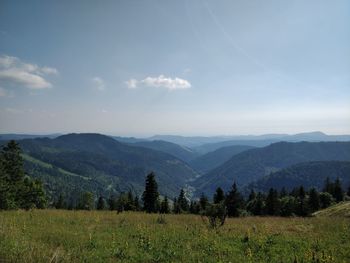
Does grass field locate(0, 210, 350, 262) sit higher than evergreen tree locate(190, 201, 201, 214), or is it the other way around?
grass field locate(0, 210, 350, 262)

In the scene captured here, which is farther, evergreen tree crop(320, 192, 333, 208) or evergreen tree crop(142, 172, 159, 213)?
evergreen tree crop(320, 192, 333, 208)

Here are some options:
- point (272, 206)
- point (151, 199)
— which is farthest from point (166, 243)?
point (272, 206)

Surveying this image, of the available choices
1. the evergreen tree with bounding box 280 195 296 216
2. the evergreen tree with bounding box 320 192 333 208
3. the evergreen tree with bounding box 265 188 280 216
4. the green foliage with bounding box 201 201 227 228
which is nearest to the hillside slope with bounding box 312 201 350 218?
the green foliage with bounding box 201 201 227 228

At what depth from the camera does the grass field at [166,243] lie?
878 cm

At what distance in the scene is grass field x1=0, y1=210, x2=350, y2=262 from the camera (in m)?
8.78

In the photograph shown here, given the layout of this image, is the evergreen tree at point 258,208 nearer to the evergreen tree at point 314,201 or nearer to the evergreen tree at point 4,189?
the evergreen tree at point 314,201

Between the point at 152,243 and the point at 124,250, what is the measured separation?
1436 mm

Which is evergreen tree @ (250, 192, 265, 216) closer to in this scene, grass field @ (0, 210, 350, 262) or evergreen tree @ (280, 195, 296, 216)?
evergreen tree @ (280, 195, 296, 216)

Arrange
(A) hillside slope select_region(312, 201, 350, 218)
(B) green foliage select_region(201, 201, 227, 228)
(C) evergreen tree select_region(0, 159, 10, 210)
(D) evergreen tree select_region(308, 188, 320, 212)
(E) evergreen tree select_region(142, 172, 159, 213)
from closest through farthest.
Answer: (B) green foliage select_region(201, 201, 227, 228) → (A) hillside slope select_region(312, 201, 350, 218) → (C) evergreen tree select_region(0, 159, 10, 210) → (E) evergreen tree select_region(142, 172, 159, 213) → (D) evergreen tree select_region(308, 188, 320, 212)

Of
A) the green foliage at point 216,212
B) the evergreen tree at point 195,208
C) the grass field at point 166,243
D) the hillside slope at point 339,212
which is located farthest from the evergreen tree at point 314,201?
the green foliage at point 216,212

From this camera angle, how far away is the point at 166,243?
1105cm

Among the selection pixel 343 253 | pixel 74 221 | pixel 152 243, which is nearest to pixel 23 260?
pixel 152 243

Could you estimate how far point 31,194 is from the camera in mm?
60875

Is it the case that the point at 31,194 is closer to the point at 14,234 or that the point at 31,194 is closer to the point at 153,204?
the point at 153,204
